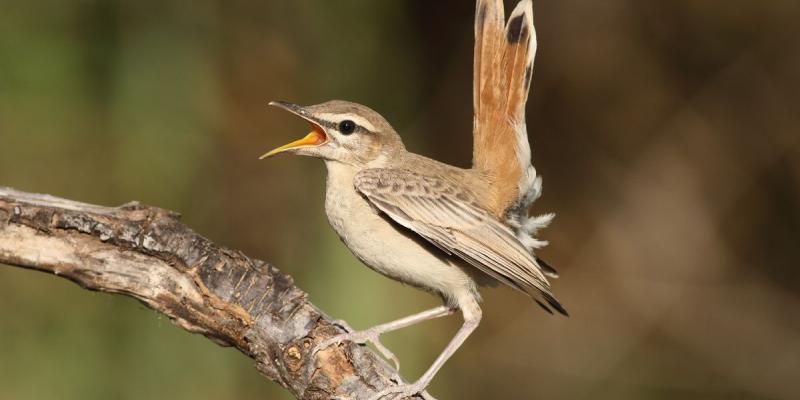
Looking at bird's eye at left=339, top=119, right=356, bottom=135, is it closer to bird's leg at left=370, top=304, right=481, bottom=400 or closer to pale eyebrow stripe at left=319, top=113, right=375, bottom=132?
pale eyebrow stripe at left=319, top=113, right=375, bottom=132

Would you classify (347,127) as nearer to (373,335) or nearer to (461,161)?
(373,335)

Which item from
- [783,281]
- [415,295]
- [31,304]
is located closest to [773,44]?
[783,281]

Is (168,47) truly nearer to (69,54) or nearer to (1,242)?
(69,54)

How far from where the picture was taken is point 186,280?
329 centimetres

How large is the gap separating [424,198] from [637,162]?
364 cm

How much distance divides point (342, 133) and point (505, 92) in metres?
0.83

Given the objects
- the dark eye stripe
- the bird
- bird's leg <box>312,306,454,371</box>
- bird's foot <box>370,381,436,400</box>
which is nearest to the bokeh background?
bird's leg <box>312,306,454,371</box>

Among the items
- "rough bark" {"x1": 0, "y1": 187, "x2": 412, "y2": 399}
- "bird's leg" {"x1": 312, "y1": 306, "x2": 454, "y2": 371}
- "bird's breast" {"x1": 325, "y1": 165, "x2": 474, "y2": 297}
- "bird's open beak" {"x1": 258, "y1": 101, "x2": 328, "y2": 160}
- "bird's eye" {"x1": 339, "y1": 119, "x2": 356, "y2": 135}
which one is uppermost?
"bird's eye" {"x1": 339, "y1": 119, "x2": 356, "y2": 135}

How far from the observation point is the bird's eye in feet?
13.2

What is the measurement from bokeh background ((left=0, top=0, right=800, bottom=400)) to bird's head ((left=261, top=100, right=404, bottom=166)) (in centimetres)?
172

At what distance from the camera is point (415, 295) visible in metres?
6.39

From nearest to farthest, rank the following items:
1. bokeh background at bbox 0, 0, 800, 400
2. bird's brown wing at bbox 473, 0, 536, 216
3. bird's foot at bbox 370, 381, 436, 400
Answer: bird's foot at bbox 370, 381, 436, 400, bird's brown wing at bbox 473, 0, 536, 216, bokeh background at bbox 0, 0, 800, 400

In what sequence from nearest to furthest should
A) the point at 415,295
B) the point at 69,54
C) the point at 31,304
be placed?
the point at 31,304 < the point at 69,54 < the point at 415,295

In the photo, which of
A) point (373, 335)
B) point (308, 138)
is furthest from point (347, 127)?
point (373, 335)
